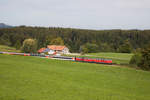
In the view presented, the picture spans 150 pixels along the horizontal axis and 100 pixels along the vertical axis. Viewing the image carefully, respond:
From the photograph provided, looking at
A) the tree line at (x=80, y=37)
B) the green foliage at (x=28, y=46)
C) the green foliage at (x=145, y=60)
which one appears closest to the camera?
the green foliage at (x=145, y=60)

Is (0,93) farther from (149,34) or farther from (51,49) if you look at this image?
(149,34)

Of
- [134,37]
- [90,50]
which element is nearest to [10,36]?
[90,50]

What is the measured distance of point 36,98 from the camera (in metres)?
8.86

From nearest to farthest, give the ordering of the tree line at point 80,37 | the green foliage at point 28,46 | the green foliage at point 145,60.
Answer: the green foliage at point 145,60 → the green foliage at point 28,46 → the tree line at point 80,37

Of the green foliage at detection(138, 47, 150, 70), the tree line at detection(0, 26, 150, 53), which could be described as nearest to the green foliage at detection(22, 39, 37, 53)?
the green foliage at detection(138, 47, 150, 70)

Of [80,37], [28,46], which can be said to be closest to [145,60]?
[28,46]

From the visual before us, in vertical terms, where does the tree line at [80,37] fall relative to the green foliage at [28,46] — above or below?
above

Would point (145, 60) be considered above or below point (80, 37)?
below

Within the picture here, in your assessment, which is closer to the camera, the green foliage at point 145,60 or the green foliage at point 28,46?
the green foliage at point 145,60

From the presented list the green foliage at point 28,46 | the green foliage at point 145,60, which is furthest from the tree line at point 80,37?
the green foliage at point 145,60

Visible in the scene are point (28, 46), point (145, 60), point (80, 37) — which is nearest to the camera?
point (145, 60)

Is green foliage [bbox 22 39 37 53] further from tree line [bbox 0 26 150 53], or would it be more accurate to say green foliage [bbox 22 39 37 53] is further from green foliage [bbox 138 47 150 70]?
tree line [bbox 0 26 150 53]

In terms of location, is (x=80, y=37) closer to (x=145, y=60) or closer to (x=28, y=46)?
(x=28, y=46)

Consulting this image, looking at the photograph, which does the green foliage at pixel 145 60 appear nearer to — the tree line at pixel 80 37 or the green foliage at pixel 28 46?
the green foliage at pixel 28 46
